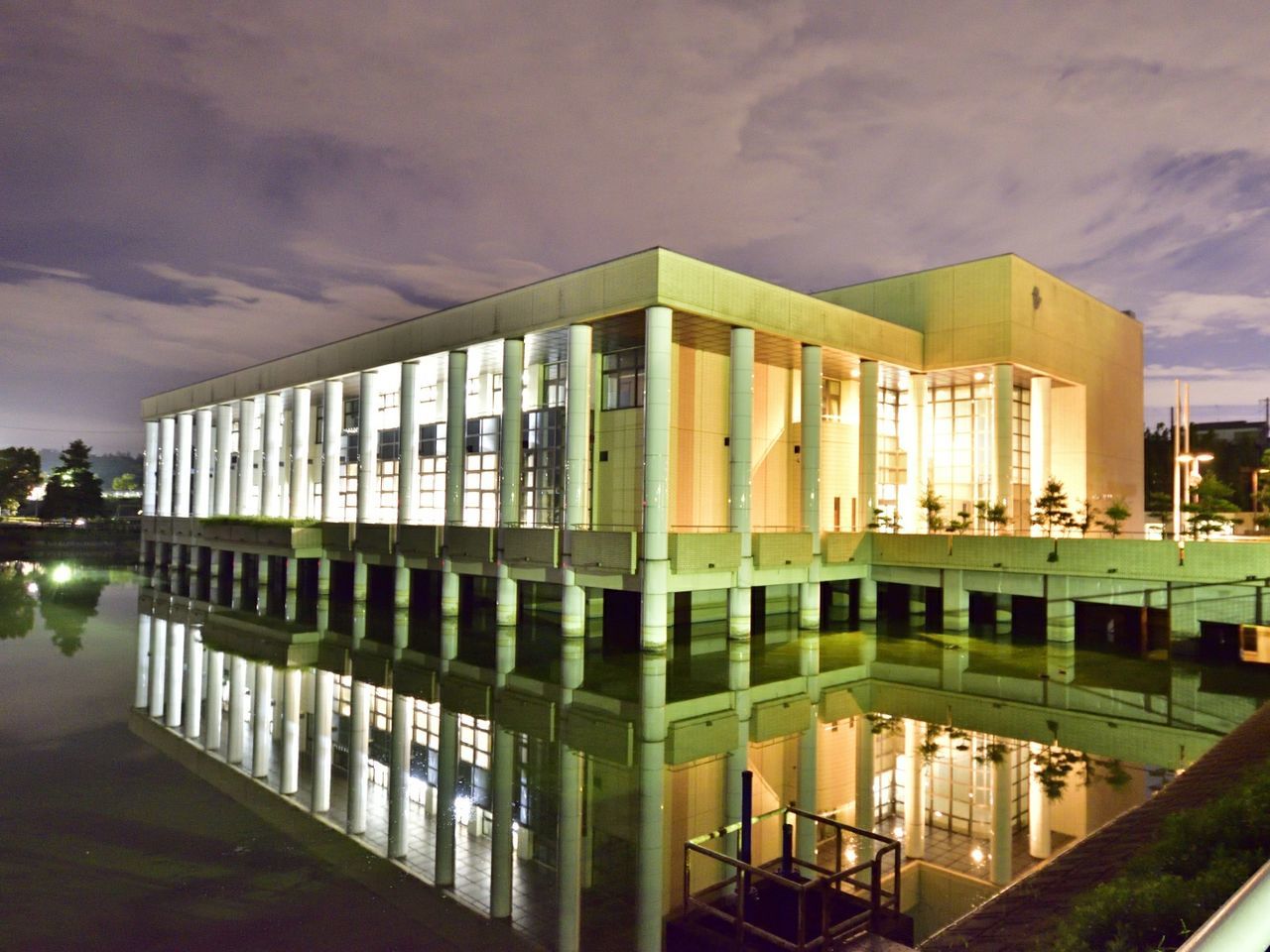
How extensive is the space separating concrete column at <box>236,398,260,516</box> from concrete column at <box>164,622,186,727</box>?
81.3 feet

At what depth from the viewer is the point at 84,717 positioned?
18.7 metres

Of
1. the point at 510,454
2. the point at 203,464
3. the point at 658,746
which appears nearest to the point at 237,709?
the point at 658,746

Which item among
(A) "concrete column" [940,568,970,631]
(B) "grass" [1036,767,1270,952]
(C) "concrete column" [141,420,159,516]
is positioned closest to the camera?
(B) "grass" [1036,767,1270,952]

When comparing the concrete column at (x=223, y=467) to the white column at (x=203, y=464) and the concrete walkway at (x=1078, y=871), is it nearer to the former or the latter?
the white column at (x=203, y=464)

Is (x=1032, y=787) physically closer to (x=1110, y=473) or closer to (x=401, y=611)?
(x=401, y=611)

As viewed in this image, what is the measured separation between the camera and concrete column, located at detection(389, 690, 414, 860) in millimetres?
11609

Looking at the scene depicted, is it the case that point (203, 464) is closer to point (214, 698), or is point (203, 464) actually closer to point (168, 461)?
point (168, 461)

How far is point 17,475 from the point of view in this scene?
5103 inches

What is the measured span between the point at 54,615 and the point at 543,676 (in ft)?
84.1

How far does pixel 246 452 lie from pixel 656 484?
39853 millimetres

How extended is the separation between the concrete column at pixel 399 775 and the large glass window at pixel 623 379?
19.3 meters

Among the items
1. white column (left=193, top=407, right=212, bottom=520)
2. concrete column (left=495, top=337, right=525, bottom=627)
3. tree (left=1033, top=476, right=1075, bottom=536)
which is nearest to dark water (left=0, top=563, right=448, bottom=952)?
concrete column (left=495, top=337, right=525, bottom=627)

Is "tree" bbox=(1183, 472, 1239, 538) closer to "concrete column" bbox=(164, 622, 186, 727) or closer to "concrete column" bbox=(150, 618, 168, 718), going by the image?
"concrete column" bbox=(164, 622, 186, 727)

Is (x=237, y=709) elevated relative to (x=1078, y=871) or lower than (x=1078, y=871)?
lower
